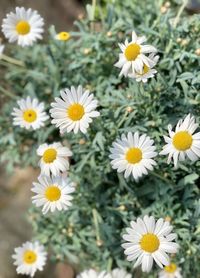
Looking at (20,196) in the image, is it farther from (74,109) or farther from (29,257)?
(74,109)

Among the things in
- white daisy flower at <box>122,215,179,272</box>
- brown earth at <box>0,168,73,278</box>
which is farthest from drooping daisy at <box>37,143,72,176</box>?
brown earth at <box>0,168,73,278</box>

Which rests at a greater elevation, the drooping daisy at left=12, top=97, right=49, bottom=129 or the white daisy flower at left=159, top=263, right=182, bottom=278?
the drooping daisy at left=12, top=97, right=49, bottom=129

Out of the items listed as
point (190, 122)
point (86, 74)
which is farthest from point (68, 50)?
point (190, 122)

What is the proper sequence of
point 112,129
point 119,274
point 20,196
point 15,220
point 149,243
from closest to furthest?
point 149,243 → point 112,129 → point 119,274 → point 15,220 → point 20,196

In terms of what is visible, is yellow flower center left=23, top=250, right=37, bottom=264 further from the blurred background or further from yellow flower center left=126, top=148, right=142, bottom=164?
→ yellow flower center left=126, top=148, right=142, bottom=164

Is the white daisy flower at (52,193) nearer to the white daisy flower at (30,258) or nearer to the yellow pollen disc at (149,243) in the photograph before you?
the yellow pollen disc at (149,243)

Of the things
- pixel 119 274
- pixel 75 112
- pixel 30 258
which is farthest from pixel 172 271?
pixel 75 112
